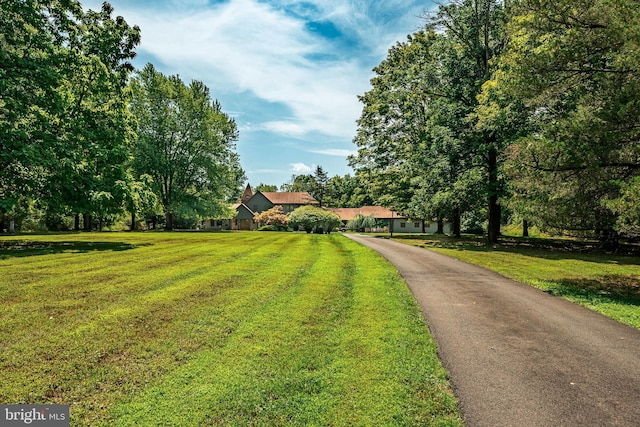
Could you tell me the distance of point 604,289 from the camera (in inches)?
400

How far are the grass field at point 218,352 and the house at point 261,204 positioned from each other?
56.9 metres

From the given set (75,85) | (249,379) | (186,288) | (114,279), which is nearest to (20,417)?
(249,379)

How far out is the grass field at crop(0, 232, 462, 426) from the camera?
350cm

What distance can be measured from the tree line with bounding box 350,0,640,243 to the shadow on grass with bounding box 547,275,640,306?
1.74 metres

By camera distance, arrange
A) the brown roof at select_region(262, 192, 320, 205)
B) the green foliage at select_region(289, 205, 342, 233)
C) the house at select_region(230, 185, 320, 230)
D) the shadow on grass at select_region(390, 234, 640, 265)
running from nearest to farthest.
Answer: the shadow on grass at select_region(390, 234, 640, 265)
the green foliage at select_region(289, 205, 342, 233)
the house at select_region(230, 185, 320, 230)
the brown roof at select_region(262, 192, 320, 205)

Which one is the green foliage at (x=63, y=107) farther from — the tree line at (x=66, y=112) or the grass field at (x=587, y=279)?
the grass field at (x=587, y=279)

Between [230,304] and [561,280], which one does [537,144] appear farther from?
[230,304]

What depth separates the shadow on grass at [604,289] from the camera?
8.98m

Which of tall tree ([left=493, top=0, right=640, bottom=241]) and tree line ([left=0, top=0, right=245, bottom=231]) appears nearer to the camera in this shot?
tall tree ([left=493, top=0, right=640, bottom=241])

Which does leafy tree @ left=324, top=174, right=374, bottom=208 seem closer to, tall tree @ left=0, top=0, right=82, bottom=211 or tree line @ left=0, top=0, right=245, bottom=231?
tree line @ left=0, top=0, right=245, bottom=231

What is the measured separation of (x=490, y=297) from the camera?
8.76 metres

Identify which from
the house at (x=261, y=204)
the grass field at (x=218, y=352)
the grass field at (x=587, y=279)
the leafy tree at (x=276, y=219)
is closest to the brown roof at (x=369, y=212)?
the house at (x=261, y=204)

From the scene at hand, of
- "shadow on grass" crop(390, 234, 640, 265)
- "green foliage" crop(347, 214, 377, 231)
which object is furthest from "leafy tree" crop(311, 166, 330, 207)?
"shadow on grass" crop(390, 234, 640, 265)

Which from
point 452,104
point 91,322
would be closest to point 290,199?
point 452,104
